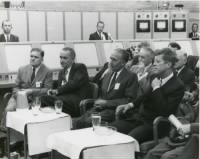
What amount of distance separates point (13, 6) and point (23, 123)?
225 inches

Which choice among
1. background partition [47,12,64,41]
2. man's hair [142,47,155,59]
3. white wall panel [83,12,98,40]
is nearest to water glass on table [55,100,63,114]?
man's hair [142,47,155,59]

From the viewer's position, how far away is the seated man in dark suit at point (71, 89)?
4.04m

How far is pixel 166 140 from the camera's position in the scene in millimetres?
2775

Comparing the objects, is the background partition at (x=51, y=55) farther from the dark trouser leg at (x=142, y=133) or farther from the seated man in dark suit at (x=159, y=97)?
the dark trouser leg at (x=142, y=133)

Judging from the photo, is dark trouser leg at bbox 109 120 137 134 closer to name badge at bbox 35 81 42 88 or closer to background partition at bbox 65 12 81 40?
name badge at bbox 35 81 42 88

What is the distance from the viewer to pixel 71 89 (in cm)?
405

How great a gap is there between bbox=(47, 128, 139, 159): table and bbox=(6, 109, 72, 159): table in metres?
0.53

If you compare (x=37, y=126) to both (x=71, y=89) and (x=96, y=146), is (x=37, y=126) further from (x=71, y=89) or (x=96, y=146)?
(x=71, y=89)

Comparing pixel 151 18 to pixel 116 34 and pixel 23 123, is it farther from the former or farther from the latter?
pixel 23 123

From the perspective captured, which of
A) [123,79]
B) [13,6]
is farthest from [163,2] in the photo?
[123,79]

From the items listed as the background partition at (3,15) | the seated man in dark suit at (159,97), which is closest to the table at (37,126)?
the seated man in dark suit at (159,97)

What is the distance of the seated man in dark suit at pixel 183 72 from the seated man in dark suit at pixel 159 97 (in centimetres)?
93

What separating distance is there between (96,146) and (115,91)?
51.3 inches

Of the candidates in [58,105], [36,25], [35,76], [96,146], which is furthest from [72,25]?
[96,146]
